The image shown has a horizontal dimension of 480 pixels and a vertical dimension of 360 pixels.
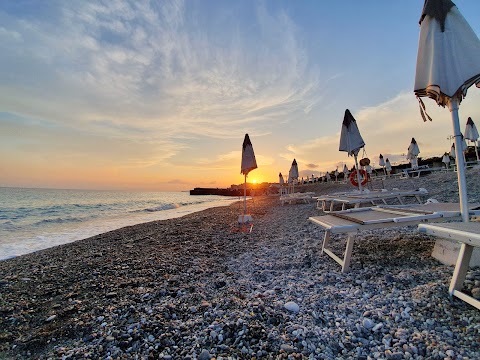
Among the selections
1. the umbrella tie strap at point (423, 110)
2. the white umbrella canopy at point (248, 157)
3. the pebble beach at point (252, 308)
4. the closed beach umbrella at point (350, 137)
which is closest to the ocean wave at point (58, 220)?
the pebble beach at point (252, 308)

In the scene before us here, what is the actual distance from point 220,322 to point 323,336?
0.90 meters

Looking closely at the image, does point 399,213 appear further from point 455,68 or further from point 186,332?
point 186,332

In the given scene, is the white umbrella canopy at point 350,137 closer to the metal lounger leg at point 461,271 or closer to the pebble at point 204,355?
the metal lounger leg at point 461,271

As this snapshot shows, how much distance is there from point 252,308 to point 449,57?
11.6 feet

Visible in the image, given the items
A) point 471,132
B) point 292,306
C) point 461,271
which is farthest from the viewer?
point 471,132

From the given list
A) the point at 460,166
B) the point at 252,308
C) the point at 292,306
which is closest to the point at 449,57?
the point at 460,166

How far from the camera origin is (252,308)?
2438mm

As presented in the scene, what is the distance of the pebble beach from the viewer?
185 cm

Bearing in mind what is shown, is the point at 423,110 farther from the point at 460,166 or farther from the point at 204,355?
the point at 204,355

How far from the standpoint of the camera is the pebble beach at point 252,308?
1.85 m

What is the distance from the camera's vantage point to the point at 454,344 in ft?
5.40

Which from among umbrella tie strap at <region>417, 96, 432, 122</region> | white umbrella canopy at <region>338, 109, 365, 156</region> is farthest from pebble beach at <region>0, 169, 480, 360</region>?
white umbrella canopy at <region>338, 109, 365, 156</region>

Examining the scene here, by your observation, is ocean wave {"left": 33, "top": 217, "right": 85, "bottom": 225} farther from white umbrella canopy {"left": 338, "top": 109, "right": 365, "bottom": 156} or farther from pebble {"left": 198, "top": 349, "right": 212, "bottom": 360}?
pebble {"left": 198, "top": 349, "right": 212, "bottom": 360}

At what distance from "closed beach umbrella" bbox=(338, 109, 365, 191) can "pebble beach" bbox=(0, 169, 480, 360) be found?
4.24 m
